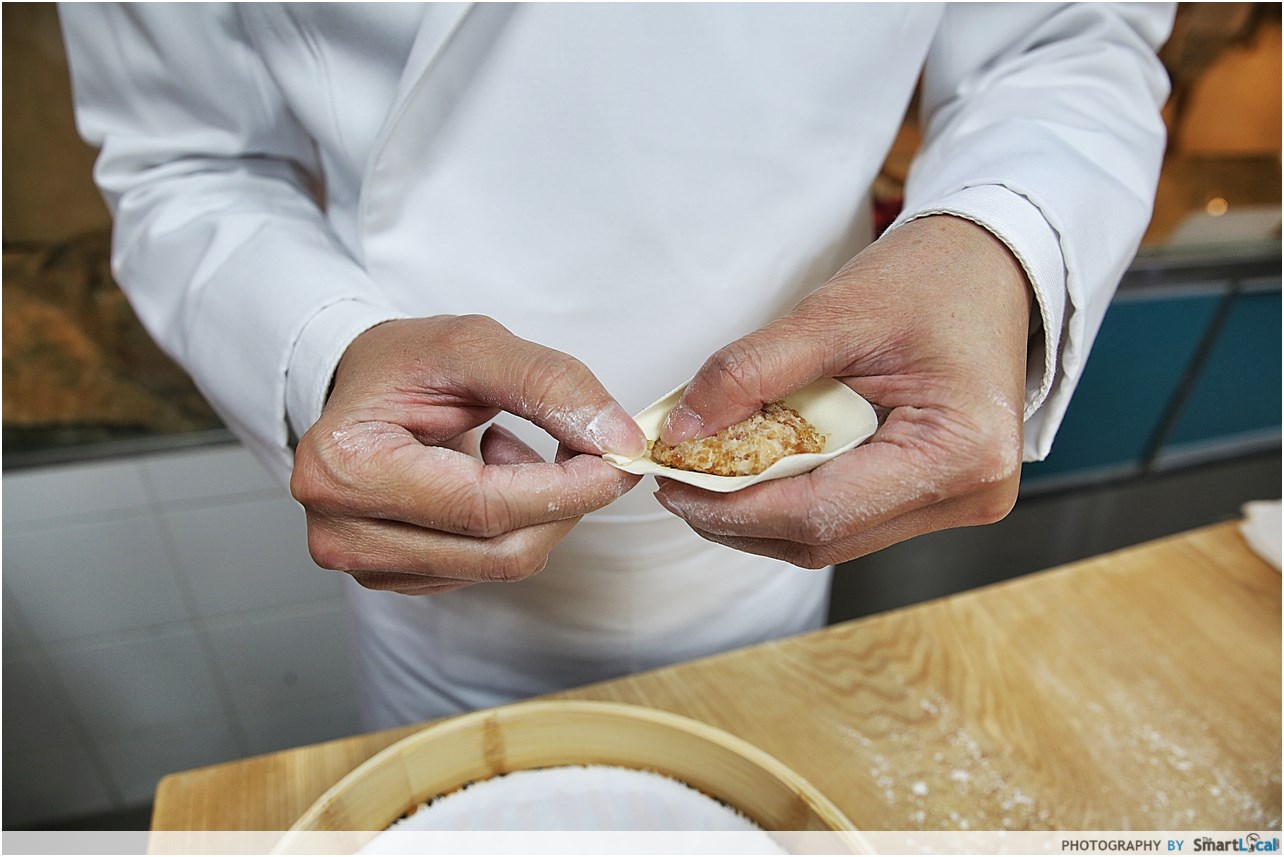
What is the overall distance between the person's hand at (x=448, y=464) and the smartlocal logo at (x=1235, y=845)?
0.66 metres

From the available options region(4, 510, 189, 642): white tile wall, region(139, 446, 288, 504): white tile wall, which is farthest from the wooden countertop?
region(4, 510, 189, 642): white tile wall

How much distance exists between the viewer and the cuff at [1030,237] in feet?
2.12

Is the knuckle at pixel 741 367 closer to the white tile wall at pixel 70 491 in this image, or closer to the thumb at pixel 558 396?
the thumb at pixel 558 396

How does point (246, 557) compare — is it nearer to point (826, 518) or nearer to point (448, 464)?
point (448, 464)

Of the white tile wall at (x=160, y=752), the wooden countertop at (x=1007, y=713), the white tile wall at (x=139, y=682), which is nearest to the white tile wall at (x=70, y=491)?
the white tile wall at (x=139, y=682)

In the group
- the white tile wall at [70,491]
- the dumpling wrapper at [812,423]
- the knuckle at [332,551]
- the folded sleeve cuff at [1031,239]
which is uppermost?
the folded sleeve cuff at [1031,239]

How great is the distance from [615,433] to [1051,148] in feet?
1.63

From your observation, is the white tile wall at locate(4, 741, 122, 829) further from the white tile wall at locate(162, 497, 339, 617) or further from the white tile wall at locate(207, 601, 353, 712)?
the white tile wall at locate(162, 497, 339, 617)

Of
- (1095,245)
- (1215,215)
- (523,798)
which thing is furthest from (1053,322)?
(1215,215)

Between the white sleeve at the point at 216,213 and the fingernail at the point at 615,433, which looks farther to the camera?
the white sleeve at the point at 216,213

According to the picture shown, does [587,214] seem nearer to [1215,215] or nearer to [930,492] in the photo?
[930,492]

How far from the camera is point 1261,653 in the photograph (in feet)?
3.24

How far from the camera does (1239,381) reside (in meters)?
2.30

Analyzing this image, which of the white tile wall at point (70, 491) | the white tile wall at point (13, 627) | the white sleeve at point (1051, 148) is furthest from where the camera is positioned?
the white tile wall at point (13, 627)
